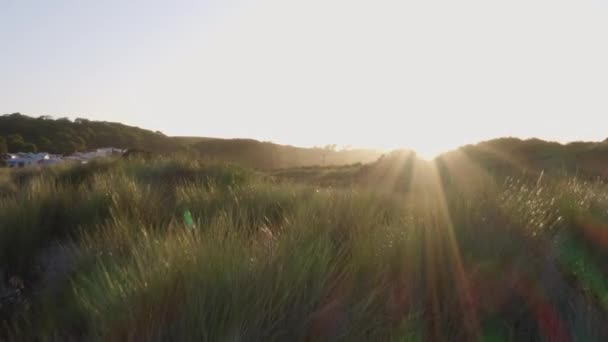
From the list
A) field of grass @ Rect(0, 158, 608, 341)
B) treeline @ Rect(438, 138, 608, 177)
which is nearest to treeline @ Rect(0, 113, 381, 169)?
treeline @ Rect(438, 138, 608, 177)

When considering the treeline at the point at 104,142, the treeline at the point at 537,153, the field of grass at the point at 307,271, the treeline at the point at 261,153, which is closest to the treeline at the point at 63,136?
the treeline at the point at 104,142

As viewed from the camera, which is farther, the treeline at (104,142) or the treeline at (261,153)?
the treeline at (104,142)

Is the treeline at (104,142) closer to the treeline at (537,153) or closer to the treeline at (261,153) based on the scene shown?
the treeline at (261,153)

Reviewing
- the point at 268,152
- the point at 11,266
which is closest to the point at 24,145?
the point at 268,152

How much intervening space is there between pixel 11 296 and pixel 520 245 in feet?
Result: 13.8

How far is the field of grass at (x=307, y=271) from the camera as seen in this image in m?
2.61

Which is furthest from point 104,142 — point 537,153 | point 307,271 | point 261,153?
point 307,271

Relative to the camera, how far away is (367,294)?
10.0 ft

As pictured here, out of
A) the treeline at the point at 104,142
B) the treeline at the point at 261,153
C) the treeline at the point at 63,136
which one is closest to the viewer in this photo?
the treeline at the point at 261,153

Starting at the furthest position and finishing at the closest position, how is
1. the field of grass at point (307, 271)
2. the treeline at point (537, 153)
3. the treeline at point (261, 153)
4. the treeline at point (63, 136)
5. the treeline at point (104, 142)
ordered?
the treeline at point (63, 136) < the treeline at point (104, 142) < the treeline at point (261, 153) < the treeline at point (537, 153) < the field of grass at point (307, 271)

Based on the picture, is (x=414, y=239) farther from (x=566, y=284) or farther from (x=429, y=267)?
(x=566, y=284)

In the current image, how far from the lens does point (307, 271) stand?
289 cm

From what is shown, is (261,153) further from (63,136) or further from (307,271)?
(307,271)

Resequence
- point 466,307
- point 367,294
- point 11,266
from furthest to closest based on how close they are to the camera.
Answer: point 11,266 → point 466,307 → point 367,294
